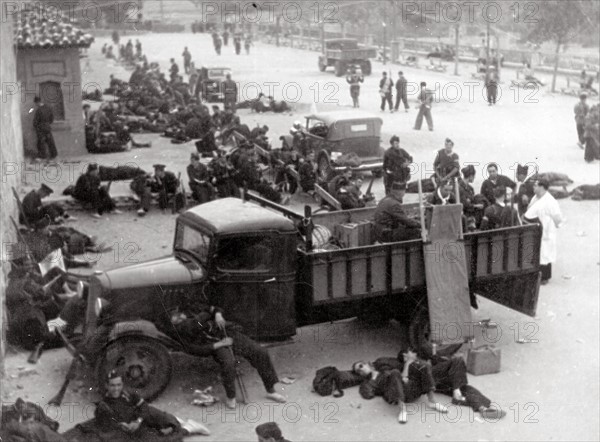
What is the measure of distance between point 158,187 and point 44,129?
656 cm

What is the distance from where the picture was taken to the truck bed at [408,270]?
1062cm

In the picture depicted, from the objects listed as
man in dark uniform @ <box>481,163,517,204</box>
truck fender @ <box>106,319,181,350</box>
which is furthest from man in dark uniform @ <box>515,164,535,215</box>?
truck fender @ <box>106,319,181,350</box>

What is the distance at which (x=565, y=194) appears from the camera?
1962 centimetres

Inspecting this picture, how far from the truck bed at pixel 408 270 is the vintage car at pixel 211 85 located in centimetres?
2618

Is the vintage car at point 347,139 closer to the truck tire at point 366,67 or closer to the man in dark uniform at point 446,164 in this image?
the man in dark uniform at point 446,164

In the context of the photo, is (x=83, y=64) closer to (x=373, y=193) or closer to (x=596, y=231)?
(x=373, y=193)

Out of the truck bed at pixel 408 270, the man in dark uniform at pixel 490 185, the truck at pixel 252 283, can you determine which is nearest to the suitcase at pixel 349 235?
the truck bed at pixel 408 270

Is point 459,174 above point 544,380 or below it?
above

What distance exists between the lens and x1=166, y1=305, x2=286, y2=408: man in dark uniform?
9.87 meters

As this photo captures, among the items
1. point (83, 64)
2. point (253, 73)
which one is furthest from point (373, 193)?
point (83, 64)

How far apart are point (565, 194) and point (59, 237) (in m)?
10.8

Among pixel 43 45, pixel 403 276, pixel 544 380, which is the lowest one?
pixel 544 380

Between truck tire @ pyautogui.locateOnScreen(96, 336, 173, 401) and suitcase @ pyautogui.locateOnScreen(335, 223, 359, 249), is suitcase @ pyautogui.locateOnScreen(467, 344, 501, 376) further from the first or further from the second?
truck tire @ pyautogui.locateOnScreen(96, 336, 173, 401)

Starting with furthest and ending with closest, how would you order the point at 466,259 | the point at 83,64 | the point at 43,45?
1. the point at 83,64
2. the point at 43,45
3. the point at 466,259
